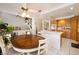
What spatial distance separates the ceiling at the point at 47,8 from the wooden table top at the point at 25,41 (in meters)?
0.42

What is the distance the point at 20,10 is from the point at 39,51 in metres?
0.76

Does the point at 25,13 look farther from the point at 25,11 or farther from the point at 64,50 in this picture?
the point at 64,50

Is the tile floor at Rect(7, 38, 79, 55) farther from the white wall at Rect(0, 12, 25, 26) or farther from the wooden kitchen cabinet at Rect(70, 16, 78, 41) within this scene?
the white wall at Rect(0, 12, 25, 26)

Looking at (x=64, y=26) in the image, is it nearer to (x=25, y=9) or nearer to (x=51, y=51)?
(x=51, y=51)

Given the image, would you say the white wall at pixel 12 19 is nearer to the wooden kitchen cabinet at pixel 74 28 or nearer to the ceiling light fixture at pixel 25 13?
the ceiling light fixture at pixel 25 13

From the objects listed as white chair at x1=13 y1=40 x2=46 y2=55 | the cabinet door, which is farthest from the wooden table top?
the cabinet door

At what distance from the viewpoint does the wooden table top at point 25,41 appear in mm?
1862

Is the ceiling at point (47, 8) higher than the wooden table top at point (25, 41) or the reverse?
higher

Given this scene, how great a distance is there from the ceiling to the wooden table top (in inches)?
16.5

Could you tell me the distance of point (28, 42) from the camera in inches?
74.0

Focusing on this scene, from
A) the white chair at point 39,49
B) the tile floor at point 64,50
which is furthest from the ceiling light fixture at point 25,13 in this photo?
the tile floor at point 64,50

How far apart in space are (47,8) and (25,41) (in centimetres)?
66

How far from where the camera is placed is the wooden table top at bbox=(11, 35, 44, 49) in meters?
1.86

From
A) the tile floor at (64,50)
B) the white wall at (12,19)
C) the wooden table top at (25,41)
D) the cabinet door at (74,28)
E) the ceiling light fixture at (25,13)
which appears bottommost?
the tile floor at (64,50)
